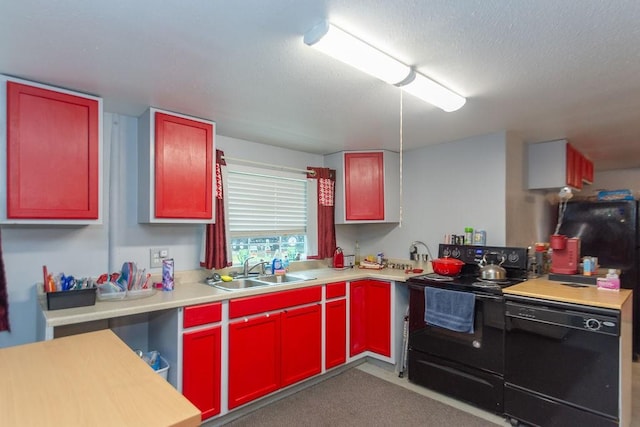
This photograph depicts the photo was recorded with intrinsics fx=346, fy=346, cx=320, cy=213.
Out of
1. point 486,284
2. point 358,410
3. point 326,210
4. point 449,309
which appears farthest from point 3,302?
point 486,284

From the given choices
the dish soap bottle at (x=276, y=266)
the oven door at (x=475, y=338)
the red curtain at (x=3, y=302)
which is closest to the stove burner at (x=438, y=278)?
the oven door at (x=475, y=338)

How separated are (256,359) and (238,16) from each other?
6.98 ft

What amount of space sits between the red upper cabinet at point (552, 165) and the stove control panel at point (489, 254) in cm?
105

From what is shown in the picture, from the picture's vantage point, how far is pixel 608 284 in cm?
236

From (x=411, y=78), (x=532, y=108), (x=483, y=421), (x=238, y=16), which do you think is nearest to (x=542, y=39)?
(x=411, y=78)

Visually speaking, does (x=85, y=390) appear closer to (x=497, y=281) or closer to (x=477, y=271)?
(x=497, y=281)

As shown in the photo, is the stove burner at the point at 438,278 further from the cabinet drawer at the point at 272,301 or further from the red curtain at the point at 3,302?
the red curtain at the point at 3,302

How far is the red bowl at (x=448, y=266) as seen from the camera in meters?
2.94

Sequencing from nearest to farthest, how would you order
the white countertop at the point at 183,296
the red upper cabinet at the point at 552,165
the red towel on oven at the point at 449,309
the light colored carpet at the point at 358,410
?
1. the white countertop at the point at 183,296
2. the light colored carpet at the point at 358,410
3. the red towel on oven at the point at 449,309
4. the red upper cabinet at the point at 552,165

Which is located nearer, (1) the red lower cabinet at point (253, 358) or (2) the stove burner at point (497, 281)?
(1) the red lower cabinet at point (253, 358)

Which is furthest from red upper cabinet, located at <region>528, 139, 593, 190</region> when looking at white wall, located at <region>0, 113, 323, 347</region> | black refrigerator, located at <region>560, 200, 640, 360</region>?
white wall, located at <region>0, 113, 323, 347</region>

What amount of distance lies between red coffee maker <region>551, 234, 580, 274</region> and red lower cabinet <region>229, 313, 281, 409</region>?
223 cm

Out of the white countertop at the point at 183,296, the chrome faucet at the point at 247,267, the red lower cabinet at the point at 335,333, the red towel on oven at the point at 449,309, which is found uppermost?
the chrome faucet at the point at 247,267

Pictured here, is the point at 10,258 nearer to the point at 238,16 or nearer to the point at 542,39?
the point at 238,16
